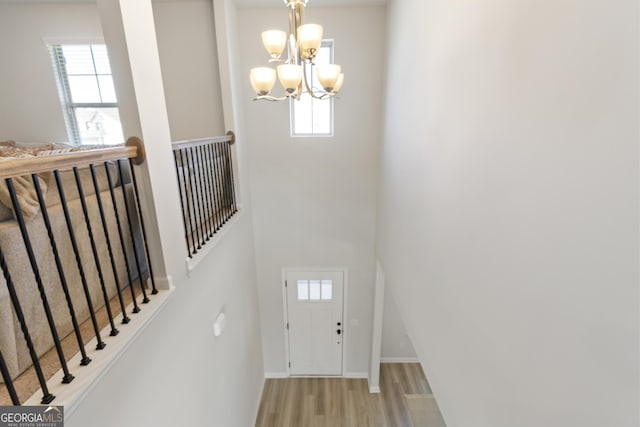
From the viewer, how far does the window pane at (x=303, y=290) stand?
4.95 m

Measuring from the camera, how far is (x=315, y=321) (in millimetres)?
5121

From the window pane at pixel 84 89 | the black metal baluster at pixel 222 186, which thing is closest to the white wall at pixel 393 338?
the black metal baluster at pixel 222 186

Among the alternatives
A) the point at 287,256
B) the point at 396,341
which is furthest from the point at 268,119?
the point at 396,341

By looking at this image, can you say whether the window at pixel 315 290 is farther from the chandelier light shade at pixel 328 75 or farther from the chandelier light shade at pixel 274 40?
the chandelier light shade at pixel 274 40

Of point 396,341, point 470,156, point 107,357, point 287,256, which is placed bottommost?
point 396,341

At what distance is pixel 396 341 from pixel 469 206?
15.8 ft

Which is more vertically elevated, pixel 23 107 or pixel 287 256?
pixel 23 107

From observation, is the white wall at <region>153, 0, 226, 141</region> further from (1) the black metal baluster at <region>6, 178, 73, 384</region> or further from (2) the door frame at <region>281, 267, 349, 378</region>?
(1) the black metal baluster at <region>6, 178, 73, 384</region>

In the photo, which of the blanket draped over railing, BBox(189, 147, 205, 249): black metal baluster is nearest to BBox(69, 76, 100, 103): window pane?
BBox(189, 147, 205, 249): black metal baluster

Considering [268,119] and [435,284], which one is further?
[268,119]

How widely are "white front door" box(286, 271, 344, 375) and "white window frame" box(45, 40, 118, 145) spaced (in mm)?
3529

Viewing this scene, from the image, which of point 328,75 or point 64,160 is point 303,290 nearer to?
point 328,75

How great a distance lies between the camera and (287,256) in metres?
4.78

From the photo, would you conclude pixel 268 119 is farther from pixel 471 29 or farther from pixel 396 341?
pixel 396 341
